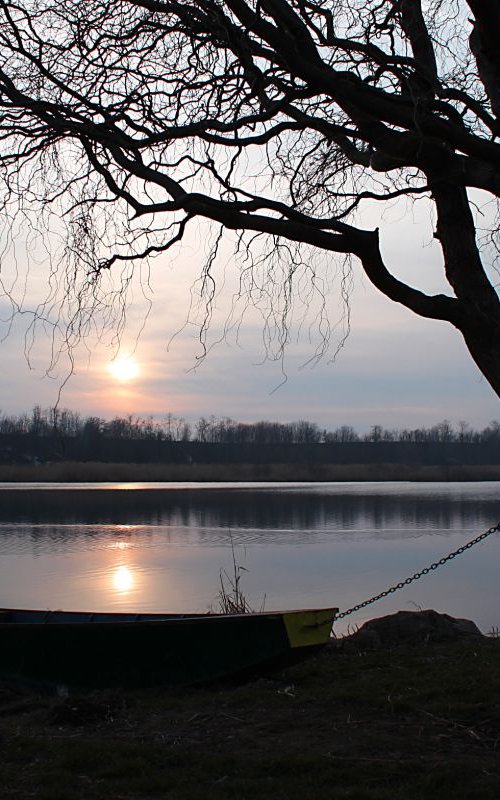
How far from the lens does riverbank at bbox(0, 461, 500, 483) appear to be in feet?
188

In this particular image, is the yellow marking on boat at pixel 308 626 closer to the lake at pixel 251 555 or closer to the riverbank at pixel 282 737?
the riverbank at pixel 282 737

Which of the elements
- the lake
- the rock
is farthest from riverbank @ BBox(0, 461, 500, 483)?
the rock

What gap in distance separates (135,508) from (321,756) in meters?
31.3

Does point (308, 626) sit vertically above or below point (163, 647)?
above

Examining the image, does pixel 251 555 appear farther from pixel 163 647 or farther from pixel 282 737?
pixel 282 737

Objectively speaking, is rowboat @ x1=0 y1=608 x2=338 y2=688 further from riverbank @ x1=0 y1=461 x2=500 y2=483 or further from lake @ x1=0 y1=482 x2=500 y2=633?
riverbank @ x1=0 y1=461 x2=500 y2=483

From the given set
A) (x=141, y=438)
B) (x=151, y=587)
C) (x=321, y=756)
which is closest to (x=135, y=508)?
(x=151, y=587)

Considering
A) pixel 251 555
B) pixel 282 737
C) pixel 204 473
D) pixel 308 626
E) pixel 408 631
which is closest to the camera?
pixel 282 737

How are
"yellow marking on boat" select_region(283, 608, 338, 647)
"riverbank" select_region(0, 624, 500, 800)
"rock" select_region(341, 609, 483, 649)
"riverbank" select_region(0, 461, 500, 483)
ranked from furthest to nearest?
"riverbank" select_region(0, 461, 500, 483) < "rock" select_region(341, 609, 483, 649) < "yellow marking on boat" select_region(283, 608, 338, 647) < "riverbank" select_region(0, 624, 500, 800)

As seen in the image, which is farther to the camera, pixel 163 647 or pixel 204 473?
pixel 204 473

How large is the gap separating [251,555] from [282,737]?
14.3 metres

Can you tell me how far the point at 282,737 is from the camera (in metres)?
4.89

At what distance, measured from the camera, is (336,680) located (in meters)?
6.21

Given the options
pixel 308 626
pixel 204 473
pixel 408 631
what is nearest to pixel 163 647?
pixel 308 626
